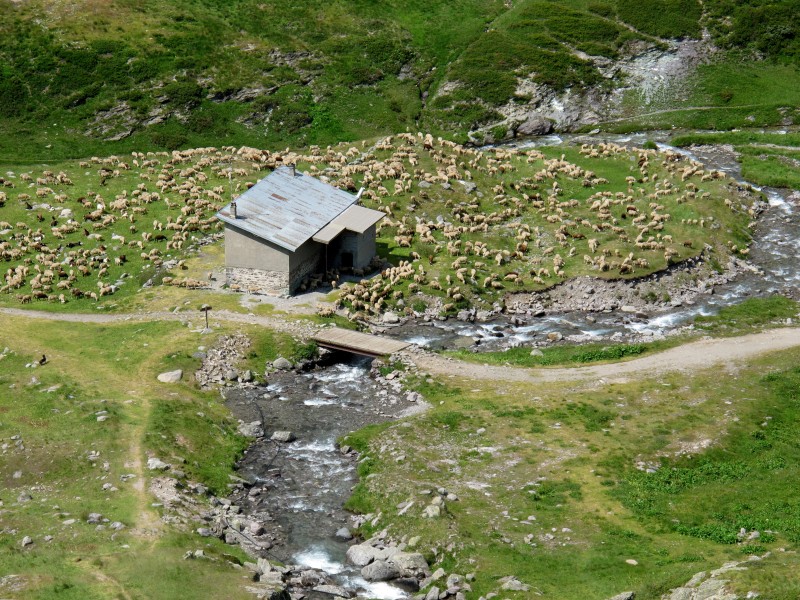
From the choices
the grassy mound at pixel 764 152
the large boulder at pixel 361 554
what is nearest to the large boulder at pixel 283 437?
the large boulder at pixel 361 554

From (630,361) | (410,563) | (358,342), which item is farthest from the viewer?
(358,342)

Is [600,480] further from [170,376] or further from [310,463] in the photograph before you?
[170,376]

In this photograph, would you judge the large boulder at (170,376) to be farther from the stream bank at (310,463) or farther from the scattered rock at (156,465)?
the scattered rock at (156,465)

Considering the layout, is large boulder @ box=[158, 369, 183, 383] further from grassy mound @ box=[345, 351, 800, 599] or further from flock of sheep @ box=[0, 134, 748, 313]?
flock of sheep @ box=[0, 134, 748, 313]

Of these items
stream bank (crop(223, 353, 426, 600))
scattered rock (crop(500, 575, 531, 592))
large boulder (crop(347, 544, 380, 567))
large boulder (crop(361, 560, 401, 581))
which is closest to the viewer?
scattered rock (crop(500, 575, 531, 592))

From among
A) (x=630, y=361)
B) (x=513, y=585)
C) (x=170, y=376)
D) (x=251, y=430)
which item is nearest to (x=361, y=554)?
(x=513, y=585)

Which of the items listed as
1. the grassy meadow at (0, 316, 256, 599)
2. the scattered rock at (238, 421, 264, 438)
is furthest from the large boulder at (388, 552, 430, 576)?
the scattered rock at (238, 421, 264, 438)
